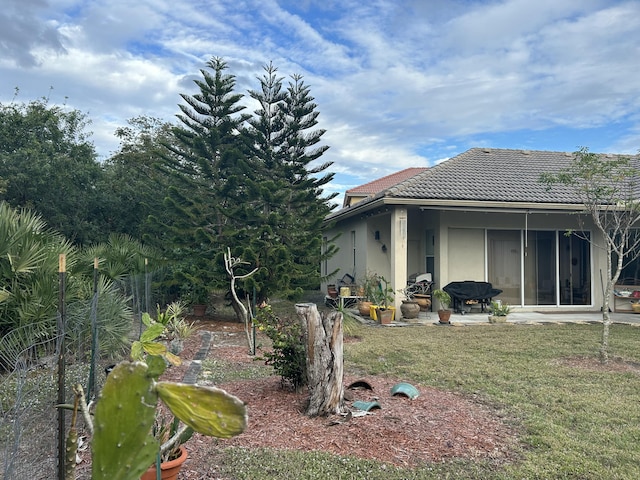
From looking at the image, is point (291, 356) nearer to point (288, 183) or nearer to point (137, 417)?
point (137, 417)

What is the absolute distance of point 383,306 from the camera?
1090cm

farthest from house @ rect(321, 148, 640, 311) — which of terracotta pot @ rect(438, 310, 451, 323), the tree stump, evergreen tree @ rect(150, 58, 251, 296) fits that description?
the tree stump

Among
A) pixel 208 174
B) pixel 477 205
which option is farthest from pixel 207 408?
pixel 477 205

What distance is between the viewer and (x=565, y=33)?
10477 millimetres

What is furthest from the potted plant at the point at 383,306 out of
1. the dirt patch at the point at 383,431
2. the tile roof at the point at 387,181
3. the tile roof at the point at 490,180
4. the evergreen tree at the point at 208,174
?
the tile roof at the point at 387,181

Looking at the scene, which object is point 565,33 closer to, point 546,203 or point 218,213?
point 546,203

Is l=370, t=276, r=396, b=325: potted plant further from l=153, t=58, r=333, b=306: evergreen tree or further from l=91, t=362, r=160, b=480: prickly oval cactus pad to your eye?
l=91, t=362, r=160, b=480: prickly oval cactus pad

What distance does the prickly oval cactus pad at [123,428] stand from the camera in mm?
1601

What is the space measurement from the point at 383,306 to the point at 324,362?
6928 millimetres

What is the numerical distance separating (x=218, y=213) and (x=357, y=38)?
5.42m

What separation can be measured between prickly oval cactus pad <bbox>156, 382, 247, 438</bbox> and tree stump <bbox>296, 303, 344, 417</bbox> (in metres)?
2.58

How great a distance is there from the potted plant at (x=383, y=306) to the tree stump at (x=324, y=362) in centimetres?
633

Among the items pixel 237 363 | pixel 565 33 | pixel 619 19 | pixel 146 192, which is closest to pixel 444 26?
pixel 565 33

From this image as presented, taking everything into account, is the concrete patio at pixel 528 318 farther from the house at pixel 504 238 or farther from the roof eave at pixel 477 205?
the roof eave at pixel 477 205
